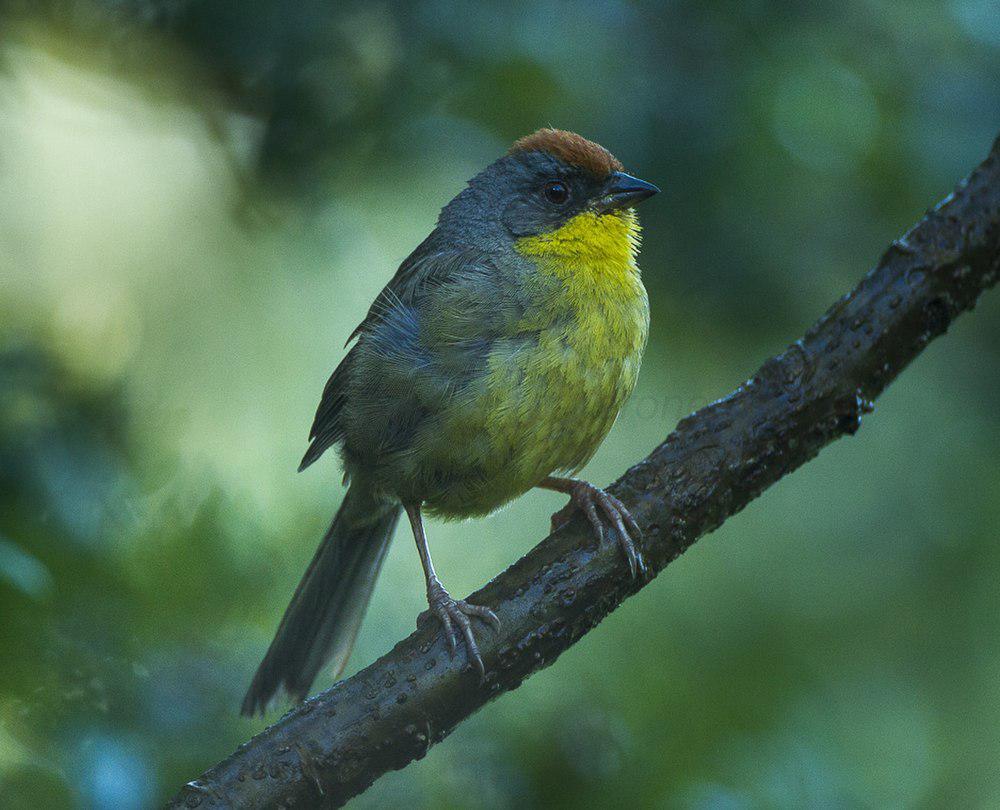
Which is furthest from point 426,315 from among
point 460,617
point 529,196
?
point 460,617

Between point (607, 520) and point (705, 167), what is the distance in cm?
112

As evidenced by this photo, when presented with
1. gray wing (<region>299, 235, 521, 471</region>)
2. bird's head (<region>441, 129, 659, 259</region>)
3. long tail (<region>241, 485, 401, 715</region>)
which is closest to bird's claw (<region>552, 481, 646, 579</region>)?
gray wing (<region>299, 235, 521, 471</region>)

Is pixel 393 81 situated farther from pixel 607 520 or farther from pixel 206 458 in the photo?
pixel 607 520

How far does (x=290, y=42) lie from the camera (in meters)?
3.21

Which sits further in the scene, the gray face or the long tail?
the gray face

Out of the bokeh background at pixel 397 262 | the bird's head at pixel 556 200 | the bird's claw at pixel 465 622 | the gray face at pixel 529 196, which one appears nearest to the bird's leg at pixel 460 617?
the bird's claw at pixel 465 622

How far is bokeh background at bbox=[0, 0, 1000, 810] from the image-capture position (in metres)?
2.76

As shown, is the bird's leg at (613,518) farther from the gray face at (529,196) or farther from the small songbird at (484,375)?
the gray face at (529,196)

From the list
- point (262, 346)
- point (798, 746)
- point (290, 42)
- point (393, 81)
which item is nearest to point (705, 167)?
point (393, 81)

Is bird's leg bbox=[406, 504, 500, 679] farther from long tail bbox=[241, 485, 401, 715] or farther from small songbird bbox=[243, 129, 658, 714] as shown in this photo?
long tail bbox=[241, 485, 401, 715]

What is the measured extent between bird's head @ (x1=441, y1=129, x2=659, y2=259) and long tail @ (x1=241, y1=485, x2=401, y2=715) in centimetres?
113

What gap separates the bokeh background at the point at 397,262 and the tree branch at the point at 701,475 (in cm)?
19

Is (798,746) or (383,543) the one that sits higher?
(383,543)

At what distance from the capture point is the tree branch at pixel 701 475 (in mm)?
2912
